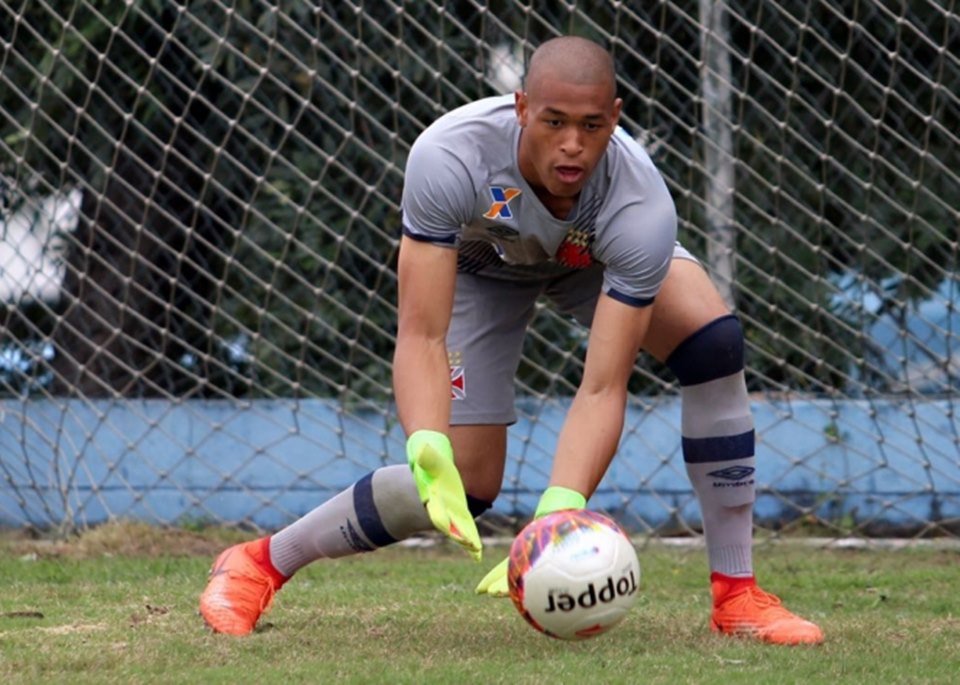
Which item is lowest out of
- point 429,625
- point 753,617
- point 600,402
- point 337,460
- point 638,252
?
point 337,460

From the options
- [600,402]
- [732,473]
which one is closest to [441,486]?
[600,402]

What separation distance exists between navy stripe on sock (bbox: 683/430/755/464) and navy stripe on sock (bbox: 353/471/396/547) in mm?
742

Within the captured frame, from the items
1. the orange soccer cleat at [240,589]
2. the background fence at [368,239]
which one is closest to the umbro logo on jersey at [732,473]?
the orange soccer cleat at [240,589]

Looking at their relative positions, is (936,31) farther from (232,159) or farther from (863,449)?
(232,159)

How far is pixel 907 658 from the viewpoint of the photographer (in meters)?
3.51

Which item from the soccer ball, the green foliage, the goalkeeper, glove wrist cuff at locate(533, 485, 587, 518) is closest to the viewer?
the soccer ball

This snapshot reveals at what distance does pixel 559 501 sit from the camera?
3244 millimetres

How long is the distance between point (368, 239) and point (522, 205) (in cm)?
295

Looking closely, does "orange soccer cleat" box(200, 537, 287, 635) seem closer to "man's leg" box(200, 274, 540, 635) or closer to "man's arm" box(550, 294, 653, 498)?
"man's leg" box(200, 274, 540, 635)

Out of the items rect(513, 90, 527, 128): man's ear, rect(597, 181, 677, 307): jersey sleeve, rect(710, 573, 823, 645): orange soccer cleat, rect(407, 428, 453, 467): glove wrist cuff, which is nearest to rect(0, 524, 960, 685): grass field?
rect(710, 573, 823, 645): orange soccer cleat

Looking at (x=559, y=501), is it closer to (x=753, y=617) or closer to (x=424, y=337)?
(x=424, y=337)

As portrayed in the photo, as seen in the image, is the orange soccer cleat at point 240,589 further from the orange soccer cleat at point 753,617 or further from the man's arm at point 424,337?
the orange soccer cleat at point 753,617

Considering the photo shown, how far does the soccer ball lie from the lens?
3.08 m

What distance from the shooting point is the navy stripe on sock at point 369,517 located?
3768mm
